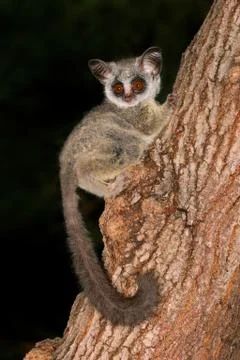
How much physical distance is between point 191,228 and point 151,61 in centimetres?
175

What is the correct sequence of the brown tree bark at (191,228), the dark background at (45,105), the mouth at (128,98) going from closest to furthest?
the brown tree bark at (191,228) → the mouth at (128,98) → the dark background at (45,105)

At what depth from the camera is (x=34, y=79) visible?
789 cm

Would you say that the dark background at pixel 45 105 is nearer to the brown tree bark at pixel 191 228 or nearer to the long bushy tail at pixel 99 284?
the long bushy tail at pixel 99 284

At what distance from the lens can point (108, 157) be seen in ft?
13.7

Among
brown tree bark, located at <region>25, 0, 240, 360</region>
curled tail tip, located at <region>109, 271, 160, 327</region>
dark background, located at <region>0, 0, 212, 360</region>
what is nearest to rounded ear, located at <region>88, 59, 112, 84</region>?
brown tree bark, located at <region>25, 0, 240, 360</region>

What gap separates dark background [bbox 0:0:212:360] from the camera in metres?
7.52

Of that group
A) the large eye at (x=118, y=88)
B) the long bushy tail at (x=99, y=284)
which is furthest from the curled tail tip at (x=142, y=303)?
the large eye at (x=118, y=88)

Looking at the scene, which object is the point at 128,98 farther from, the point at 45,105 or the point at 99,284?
the point at 45,105

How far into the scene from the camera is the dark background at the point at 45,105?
7.52m

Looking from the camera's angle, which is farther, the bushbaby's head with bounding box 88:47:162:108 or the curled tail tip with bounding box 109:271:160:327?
the bushbaby's head with bounding box 88:47:162:108

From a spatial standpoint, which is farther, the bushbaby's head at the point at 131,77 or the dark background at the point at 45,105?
the dark background at the point at 45,105

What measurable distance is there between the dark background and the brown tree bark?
155 inches

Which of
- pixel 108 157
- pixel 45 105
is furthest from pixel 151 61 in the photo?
pixel 45 105

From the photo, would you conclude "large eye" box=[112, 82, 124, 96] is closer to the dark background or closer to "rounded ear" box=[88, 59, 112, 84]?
"rounded ear" box=[88, 59, 112, 84]
